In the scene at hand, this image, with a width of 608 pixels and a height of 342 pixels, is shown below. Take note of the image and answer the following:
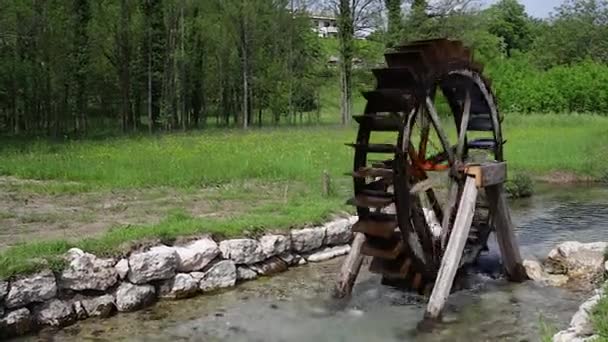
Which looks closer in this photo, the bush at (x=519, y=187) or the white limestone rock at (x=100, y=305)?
the white limestone rock at (x=100, y=305)

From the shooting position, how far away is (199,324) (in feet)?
28.1

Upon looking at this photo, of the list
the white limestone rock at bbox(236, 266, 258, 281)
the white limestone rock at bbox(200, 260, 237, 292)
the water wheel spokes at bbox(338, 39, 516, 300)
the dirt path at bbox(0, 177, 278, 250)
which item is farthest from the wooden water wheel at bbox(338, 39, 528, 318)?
the dirt path at bbox(0, 177, 278, 250)

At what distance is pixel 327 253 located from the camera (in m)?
11.9

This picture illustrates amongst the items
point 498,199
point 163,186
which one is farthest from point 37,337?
point 163,186

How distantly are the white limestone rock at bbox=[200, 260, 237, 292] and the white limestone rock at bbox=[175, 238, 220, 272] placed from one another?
0.42 feet

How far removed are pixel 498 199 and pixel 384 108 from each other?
226 centimetres

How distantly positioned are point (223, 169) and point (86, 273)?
344 inches

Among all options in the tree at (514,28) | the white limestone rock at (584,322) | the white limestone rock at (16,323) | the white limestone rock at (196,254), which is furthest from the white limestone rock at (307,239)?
the tree at (514,28)

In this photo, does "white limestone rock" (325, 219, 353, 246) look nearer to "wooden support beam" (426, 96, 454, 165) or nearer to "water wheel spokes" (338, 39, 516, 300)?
"water wheel spokes" (338, 39, 516, 300)

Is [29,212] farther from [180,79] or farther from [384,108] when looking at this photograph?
[180,79]

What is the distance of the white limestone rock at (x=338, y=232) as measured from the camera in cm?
1195

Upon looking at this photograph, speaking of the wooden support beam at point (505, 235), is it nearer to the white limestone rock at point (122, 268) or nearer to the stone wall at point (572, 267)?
the stone wall at point (572, 267)

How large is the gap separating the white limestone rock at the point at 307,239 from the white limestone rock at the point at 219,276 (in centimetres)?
138

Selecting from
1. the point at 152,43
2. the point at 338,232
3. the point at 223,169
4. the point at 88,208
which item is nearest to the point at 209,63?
the point at 152,43
